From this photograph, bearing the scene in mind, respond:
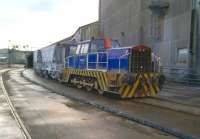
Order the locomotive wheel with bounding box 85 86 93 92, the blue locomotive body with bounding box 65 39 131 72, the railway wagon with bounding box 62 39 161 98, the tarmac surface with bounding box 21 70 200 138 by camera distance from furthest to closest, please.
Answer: the locomotive wheel with bounding box 85 86 93 92
the blue locomotive body with bounding box 65 39 131 72
the railway wagon with bounding box 62 39 161 98
the tarmac surface with bounding box 21 70 200 138

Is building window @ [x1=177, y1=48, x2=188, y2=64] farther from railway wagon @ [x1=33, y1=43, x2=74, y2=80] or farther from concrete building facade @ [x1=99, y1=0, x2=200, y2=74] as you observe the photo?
railway wagon @ [x1=33, y1=43, x2=74, y2=80]

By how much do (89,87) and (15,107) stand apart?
7.73 meters

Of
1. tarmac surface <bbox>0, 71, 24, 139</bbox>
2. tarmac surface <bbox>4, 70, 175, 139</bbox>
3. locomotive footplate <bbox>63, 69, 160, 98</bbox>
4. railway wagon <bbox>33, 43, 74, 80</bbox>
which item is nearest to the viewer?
tarmac surface <bbox>0, 71, 24, 139</bbox>

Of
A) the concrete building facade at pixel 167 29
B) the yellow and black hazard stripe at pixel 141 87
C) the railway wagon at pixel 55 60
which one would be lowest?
the yellow and black hazard stripe at pixel 141 87

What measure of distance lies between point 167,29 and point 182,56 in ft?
12.2

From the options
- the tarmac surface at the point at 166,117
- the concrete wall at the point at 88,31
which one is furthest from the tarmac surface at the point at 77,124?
the concrete wall at the point at 88,31

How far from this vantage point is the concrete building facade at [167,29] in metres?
28.0

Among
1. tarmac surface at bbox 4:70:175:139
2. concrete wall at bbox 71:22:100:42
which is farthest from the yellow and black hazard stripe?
concrete wall at bbox 71:22:100:42

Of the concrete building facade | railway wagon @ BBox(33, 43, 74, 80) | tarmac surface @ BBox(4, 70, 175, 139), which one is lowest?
tarmac surface @ BBox(4, 70, 175, 139)

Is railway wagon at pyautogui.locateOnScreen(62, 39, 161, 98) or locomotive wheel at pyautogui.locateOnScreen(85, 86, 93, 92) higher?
railway wagon at pyautogui.locateOnScreen(62, 39, 161, 98)

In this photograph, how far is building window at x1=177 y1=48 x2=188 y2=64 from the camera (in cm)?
2909

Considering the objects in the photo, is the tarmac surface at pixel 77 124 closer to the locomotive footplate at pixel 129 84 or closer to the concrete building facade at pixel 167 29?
the locomotive footplate at pixel 129 84

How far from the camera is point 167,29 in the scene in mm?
32688

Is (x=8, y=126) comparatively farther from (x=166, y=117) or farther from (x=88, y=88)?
(x=88, y=88)
